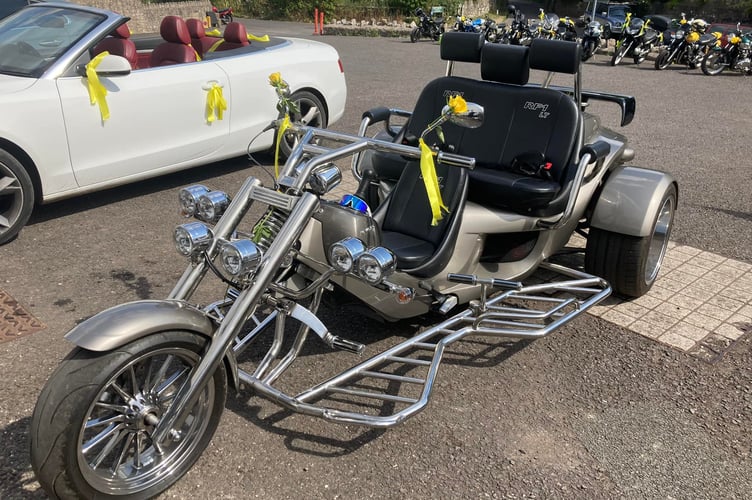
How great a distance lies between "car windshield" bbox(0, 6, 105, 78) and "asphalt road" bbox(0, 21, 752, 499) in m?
1.20

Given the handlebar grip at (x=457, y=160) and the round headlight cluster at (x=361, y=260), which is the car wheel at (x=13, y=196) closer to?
the round headlight cluster at (x=361, y=260)

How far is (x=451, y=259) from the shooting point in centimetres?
356

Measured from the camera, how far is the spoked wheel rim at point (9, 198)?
15.5 ft

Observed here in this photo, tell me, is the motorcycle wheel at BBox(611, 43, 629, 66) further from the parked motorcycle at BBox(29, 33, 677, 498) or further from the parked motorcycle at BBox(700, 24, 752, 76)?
the parked motorcycle at BBox(29, 33, 677, 498)

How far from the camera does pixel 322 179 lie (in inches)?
107

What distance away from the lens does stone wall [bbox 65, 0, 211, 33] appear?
890 inches

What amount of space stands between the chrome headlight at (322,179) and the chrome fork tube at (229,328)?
17 centimetres

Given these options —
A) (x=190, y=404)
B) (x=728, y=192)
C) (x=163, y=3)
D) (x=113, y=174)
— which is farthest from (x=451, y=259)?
(x=163, y=3)

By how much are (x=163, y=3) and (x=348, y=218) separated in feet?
80.1

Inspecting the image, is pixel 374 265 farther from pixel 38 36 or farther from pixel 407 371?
pixel 38 36

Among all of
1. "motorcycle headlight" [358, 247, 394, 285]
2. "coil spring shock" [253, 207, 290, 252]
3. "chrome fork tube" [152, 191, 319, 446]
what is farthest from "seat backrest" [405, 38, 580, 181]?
"chrome fork tube" [152, 191, 319, 446]

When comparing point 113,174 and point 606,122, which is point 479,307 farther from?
point 606,122

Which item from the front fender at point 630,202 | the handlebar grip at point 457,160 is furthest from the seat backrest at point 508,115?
the handlebar grip at point 457,160

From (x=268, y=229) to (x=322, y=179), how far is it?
300 mm
